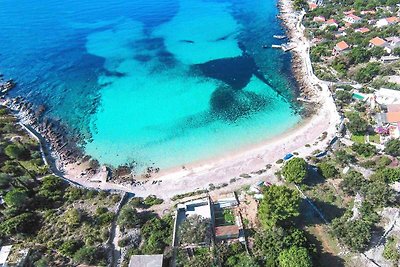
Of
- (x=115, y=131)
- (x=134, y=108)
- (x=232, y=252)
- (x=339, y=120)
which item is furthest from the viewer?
(x=134, y=108)

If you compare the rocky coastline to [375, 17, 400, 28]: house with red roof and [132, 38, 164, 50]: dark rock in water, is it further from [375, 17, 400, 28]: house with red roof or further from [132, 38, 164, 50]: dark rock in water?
[132, 38, 164, 50]: dark rock in water

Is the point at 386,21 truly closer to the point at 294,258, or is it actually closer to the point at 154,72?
the point at 154,72

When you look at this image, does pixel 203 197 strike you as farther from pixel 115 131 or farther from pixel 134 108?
pixel 134 108

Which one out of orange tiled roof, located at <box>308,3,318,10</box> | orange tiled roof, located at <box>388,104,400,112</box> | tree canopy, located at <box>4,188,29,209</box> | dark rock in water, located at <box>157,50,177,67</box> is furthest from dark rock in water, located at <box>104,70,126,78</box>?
orange tiled roof, located at <box>308,3,318,10</box>

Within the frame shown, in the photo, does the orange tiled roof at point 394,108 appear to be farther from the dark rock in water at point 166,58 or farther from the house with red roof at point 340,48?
the dark rock in water at point 166,58

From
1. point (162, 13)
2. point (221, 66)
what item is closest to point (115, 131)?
point (221, 66)

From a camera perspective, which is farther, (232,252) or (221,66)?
(221,66)

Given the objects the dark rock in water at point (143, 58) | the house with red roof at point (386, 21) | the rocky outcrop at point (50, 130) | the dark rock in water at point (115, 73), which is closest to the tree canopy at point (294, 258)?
the rocky outcrop at point (50, 130)

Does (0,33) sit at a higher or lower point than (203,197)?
higher

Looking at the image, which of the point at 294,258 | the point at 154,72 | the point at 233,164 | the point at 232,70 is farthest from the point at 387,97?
the point at 154,72
